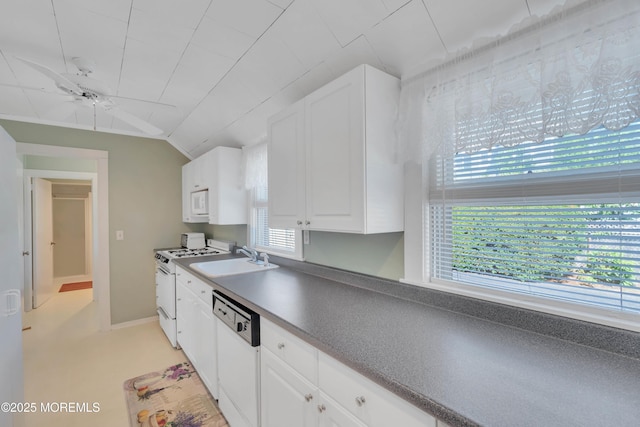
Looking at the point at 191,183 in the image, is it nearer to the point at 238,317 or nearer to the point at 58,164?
the point at 58,164

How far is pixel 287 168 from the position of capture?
6.15ft

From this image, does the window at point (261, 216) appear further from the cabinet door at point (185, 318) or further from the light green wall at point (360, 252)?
the cabinet door at point (185, 318)

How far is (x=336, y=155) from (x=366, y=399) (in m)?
1.09

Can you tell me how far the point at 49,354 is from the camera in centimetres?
279

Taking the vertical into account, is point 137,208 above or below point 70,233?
above

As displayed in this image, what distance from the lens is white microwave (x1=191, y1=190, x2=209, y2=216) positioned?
3204 mm

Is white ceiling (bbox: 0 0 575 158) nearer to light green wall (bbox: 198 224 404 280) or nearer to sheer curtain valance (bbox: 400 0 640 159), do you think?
sheer curtain valance (bbox: 400 0 640 159)

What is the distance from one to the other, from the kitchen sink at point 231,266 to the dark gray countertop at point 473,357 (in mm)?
885

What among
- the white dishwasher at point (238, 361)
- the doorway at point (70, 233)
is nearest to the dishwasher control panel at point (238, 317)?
the white dishwasher at point (238, 361)

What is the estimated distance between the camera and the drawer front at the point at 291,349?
1.13 meters

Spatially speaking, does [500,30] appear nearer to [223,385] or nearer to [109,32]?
[109,32]

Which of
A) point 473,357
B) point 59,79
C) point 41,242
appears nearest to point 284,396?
point 473,357

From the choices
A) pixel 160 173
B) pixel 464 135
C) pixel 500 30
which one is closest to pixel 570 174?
pixel 464 135

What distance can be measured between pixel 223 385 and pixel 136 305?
7.92 ft
